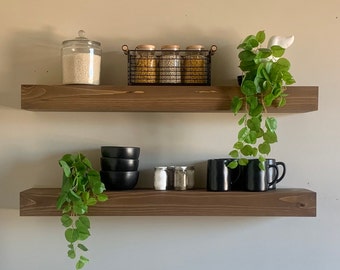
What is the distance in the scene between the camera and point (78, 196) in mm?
1262

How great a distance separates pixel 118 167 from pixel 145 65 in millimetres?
352

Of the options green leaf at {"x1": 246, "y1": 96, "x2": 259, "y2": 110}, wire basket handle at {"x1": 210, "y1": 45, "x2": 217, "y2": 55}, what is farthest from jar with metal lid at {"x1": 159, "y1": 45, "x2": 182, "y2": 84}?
green leaf at {"x1": 246, "y1": 96, "x2": 259, "y2": 110}

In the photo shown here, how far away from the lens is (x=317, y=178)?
58.5 inches

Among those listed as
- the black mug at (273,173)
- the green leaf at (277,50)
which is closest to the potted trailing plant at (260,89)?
the green leaf at (277,50)

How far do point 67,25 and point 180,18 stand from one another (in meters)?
0.41

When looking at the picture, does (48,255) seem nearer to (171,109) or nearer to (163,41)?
(171,109)

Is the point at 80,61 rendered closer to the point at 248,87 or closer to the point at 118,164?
the point at 118,164

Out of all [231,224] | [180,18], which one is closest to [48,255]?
[231,224]

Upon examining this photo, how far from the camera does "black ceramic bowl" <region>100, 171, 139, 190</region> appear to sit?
134cm

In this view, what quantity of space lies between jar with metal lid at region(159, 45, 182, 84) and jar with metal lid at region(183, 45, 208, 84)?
0.03 meters

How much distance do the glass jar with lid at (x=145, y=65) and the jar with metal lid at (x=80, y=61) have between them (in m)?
0.13

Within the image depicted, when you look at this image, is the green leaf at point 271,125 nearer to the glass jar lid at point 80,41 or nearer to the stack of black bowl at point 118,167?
the stack of black bowl at point 118,167

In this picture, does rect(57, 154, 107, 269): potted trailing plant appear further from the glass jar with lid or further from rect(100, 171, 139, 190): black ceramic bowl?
the glass jar with lid

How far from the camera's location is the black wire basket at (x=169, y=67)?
53.1 inches
